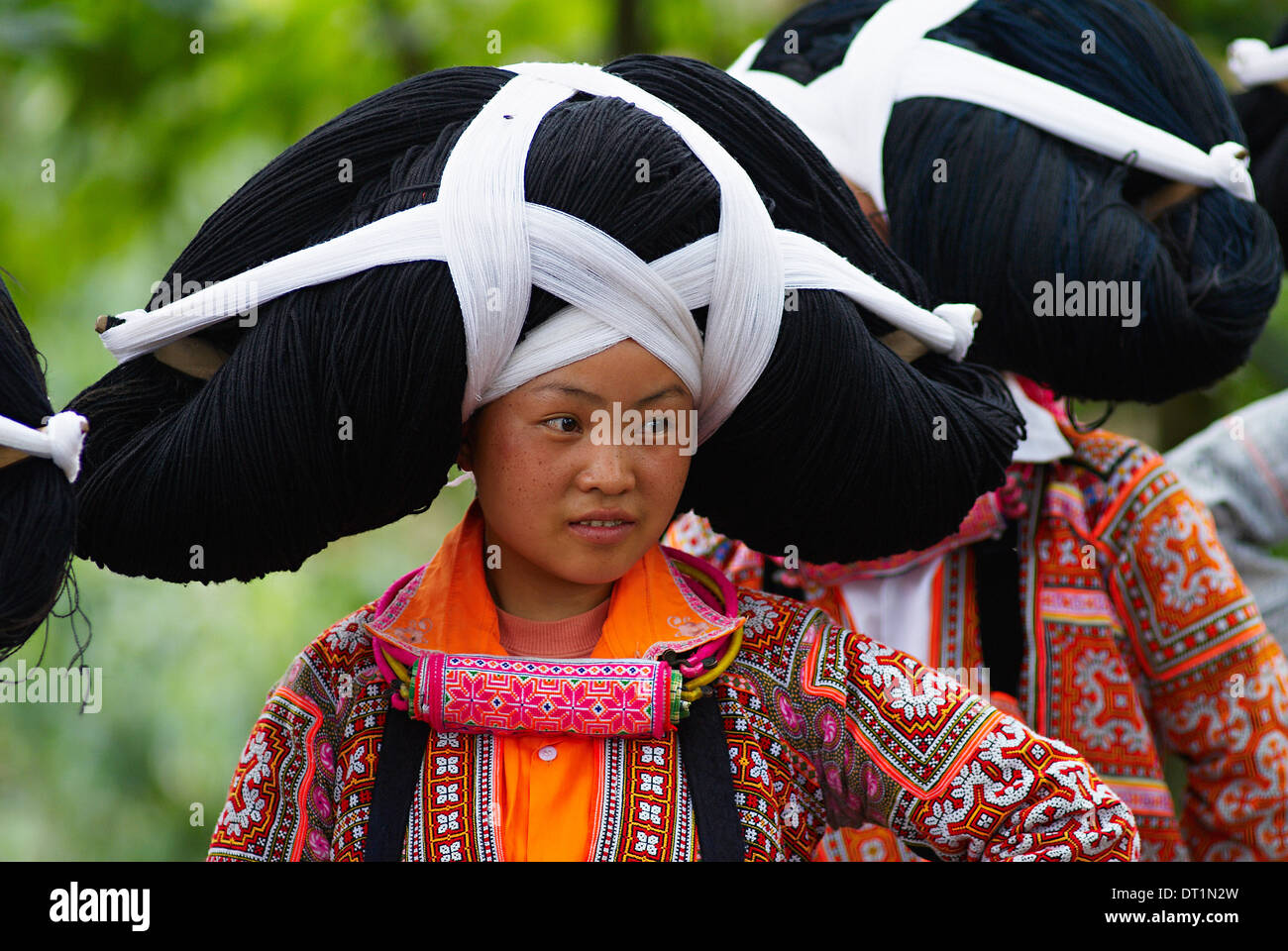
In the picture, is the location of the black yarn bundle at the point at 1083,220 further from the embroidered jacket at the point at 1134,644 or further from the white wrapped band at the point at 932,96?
the embroidered jacket at the point at 1134,644

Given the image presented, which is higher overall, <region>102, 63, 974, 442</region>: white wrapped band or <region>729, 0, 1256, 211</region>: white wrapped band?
<region>729, 0, 1256, 211</region>: white wrapped band

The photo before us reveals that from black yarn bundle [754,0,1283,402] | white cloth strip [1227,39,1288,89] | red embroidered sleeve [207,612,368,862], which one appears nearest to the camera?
red embroidered sleeve [207,612,368,862]

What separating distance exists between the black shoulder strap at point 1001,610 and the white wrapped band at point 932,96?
0.55 m

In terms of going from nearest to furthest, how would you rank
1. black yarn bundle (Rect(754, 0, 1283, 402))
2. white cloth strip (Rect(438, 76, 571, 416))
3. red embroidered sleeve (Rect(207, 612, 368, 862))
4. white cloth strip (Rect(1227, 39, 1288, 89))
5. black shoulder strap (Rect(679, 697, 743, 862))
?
white cloth strip (Rect(438, 76, 571, 416)) → black shoulder strap (Rect(679, 697, 743, 862)) → red embroidered sleeve (Rect(207, 612, 368, 862)) → black yarn bundle (Rect(754, 0, 1283, 402)) → white cloth strip (Rect(1227, 39, 1288, 89))

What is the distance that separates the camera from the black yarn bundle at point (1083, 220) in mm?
2236

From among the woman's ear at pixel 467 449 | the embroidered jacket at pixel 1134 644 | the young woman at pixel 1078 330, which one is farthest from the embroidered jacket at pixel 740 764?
the embroidered jacket at pixel 1134 644

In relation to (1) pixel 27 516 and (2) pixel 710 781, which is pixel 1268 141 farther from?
(1) pixel 27 516

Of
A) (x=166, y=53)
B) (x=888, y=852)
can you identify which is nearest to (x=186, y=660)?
(x=166, y=53)

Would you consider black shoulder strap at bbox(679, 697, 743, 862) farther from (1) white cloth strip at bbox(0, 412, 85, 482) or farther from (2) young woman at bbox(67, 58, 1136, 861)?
(1) white cloth strip at bbox(0, 412, 85, 482)

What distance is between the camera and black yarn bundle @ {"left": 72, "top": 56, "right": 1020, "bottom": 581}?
5.59 ft

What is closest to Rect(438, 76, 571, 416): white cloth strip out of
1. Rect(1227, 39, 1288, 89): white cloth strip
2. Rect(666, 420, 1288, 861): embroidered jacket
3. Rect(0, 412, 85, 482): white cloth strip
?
Rect(0, 412, 85, 482): white cloth strip

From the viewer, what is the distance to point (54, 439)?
1609 mm

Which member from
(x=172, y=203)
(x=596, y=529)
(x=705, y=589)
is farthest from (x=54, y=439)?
(x=172, y=203)

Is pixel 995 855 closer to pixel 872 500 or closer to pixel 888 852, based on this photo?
pixel 872 500
